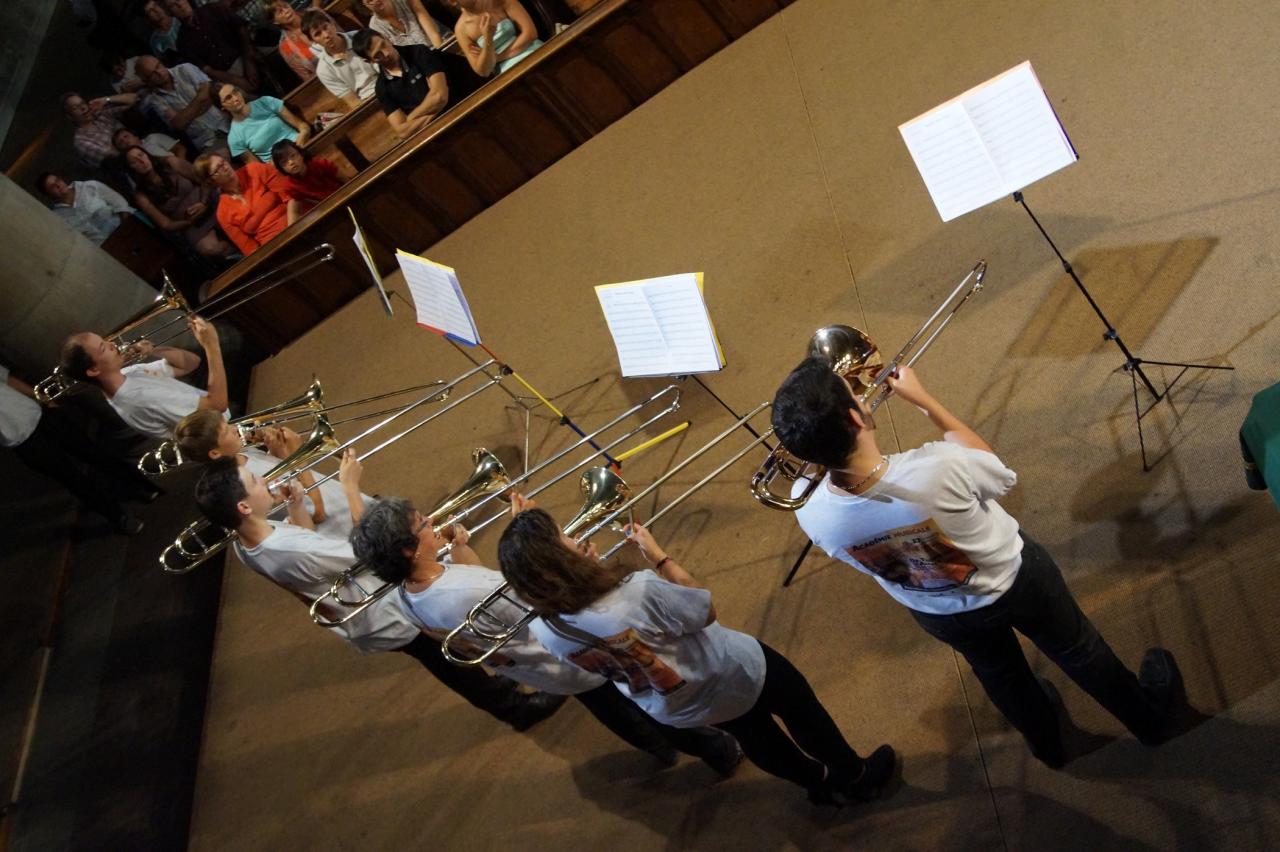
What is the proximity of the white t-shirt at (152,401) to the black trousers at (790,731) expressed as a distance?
315 cm

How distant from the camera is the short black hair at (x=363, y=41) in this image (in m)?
6.62

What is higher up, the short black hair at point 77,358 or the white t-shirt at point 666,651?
the short black hair at point 77,358

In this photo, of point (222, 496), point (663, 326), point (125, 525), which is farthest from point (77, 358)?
point (663, 326)

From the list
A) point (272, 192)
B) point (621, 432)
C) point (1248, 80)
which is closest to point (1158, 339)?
point (1248, 80)

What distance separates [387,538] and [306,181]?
461 cm

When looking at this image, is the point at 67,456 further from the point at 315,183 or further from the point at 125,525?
the point at 315,183

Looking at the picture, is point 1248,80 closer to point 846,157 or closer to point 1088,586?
point 846,157

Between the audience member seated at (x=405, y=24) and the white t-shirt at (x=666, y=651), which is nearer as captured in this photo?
the white t-shirt at (x=666, y=651)

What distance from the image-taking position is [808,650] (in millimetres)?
4070

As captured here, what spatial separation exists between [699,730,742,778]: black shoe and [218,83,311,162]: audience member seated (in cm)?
569

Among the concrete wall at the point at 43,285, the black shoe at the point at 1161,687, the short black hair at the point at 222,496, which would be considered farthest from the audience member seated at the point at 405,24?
the black shoe at the point at 1161,687

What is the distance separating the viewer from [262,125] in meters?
7.57

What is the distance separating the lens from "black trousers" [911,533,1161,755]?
2.77 metres

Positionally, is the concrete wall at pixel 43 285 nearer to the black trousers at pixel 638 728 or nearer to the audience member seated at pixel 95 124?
the audience member seated at pixel 95 124
